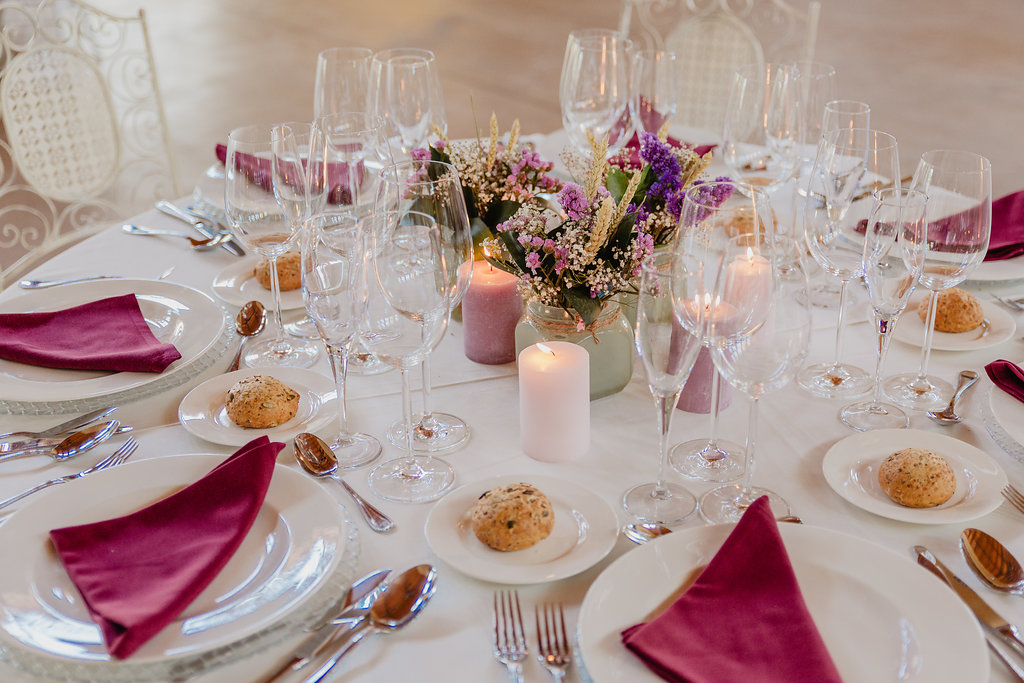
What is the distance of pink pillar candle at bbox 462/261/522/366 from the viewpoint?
53.9 inches

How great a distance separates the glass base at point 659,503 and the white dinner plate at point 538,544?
0.06m

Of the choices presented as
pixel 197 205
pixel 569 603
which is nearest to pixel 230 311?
pixel 197 205

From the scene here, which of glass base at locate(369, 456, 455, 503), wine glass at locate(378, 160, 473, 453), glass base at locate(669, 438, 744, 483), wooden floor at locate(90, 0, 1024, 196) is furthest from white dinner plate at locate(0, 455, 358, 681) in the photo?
wooden floor at locate(90, 0, 1024, 196)

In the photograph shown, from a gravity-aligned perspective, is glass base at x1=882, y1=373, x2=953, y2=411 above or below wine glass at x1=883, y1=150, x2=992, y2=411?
below

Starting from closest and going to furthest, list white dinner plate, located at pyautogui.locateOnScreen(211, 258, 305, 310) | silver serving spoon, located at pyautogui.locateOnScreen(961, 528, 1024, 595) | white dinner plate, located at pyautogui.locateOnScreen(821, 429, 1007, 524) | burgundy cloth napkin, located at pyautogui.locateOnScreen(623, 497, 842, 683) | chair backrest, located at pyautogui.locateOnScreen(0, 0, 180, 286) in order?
burgundy cloth napkin, located at pyautogui.locateOnScreen(623, 497, 842, 683) → silver serving spoon, located at pyautogui.locateOnScreen(961, 528, 1024, 595) → white dinner plate, located at pyautogui.locateOnScreen(821, 429, 1007, 524) → white dinner plate, located at pyautogui.locateOnScreen(211, 258, 305, 310) → chair backrest, located at pyautogui.locateOnScreen(0, 0, 180, 286)

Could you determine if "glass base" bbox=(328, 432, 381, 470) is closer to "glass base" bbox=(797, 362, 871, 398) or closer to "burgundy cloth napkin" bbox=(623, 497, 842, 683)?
"burgundy cloth napkin" bbox=(623, 497, 842, 683)

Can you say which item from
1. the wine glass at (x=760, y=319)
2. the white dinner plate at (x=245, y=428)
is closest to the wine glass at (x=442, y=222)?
the white dinner plate at (x=245, y=428)

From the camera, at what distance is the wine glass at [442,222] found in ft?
3.55

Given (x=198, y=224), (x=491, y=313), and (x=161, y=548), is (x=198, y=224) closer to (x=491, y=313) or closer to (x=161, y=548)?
(x=491, y=313)

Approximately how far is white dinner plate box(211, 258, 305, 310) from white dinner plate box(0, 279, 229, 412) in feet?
0.24

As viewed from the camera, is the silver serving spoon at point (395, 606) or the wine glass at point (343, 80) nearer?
the silver serving spoon at point (395, 606)

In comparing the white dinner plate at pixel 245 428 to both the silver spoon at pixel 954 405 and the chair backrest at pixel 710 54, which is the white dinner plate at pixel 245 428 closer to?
the silver spoon at pixel 954 405

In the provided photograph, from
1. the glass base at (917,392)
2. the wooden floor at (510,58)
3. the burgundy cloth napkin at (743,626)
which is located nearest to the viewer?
the burgundy cloth napkin at (743,626)

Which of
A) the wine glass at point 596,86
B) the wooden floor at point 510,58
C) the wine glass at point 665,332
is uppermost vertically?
the wine glass at point 596,86
